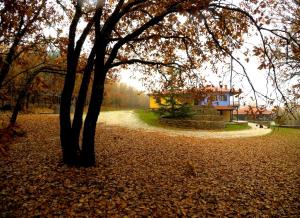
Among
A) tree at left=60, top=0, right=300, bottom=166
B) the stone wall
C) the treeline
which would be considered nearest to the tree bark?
tree at left=60, top=0, right=300, bottom=166

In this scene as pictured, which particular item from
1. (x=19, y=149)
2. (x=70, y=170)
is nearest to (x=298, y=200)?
(x=70, y=170)

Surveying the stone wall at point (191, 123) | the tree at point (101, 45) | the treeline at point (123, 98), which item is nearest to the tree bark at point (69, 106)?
the tree at point (101, 45)

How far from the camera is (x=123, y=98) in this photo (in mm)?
67562

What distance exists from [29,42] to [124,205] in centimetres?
818

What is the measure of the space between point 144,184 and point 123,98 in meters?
60.0

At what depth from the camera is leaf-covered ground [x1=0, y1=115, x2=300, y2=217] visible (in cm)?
646

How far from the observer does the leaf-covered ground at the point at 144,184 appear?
646cm

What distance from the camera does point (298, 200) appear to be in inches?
308

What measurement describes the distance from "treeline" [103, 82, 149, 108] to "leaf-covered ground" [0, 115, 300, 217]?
50.0 metres

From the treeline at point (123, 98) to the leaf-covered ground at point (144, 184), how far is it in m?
50.0

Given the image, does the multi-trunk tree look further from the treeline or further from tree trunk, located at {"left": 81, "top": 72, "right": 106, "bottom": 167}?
the treeline

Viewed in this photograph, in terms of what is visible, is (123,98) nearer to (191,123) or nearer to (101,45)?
(191,123)

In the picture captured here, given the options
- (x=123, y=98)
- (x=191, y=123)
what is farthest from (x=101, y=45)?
(x=123, y=98)

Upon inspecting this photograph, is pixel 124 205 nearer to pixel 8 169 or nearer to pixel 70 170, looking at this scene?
pixel 70 170
